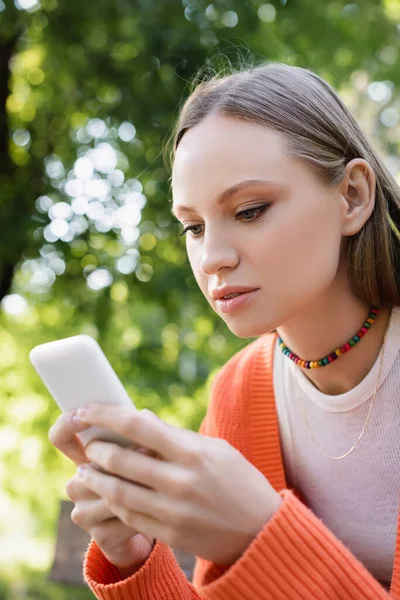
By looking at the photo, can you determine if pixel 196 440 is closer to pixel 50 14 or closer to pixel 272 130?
pixel 272 130

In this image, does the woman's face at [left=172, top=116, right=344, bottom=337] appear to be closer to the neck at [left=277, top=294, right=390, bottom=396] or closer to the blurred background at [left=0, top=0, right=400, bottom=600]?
the neck at [left=277, top=294, right=390, bottom=396]

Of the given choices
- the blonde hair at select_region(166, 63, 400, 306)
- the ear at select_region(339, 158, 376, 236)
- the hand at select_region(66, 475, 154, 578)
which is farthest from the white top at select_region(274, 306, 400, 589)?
the hand at select_region(66, 475, 154, 578)

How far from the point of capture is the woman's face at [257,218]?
106 centimetres

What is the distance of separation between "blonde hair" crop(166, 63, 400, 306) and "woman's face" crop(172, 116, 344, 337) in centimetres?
3

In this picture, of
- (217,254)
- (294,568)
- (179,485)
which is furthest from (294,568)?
(217,254)

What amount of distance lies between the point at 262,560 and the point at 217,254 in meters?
0.45

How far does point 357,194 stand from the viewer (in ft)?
3.99

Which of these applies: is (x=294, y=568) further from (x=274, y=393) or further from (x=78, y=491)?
(x=274, y=393)

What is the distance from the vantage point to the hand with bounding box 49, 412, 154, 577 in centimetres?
92

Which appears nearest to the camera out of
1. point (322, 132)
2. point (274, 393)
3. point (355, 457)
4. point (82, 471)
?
point (82, 471)

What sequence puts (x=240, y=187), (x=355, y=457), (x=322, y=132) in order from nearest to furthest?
(x=240, y=187)
(x=322, y=132)
(x=355, y=457)

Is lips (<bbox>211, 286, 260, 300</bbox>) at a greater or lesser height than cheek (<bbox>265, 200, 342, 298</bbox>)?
lesser

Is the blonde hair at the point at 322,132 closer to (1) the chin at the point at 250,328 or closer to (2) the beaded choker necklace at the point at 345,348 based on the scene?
(2) the beaded choker necklace at the point at 345,348

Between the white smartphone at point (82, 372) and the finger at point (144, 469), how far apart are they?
0.15ft
